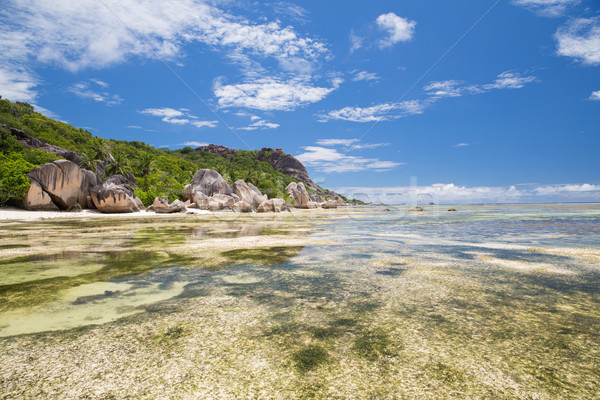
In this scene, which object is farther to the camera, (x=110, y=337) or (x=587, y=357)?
(x=110, y=337)

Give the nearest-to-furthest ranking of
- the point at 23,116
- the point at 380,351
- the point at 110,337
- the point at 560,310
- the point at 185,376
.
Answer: the point at 185,376
the point at 380,351
the point at 110,337
the point at 560,310
the point at 23,116

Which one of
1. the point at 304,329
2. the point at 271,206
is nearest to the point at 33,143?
the point at 271,206

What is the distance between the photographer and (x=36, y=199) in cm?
2762

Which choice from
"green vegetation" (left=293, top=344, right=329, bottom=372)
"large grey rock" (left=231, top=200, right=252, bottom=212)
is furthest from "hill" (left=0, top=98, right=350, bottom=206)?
"green vegetation" (left=293, top=344, right=329, bottom=372)

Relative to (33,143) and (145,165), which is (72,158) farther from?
(145,165)

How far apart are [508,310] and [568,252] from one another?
6.79 m

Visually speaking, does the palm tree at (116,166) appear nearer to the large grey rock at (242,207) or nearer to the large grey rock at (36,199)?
the large grey rock at (242,207)

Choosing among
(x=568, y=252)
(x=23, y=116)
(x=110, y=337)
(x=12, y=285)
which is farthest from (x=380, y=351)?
(x=23, y=116)

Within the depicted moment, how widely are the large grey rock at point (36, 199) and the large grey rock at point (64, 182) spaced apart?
9.2 inches

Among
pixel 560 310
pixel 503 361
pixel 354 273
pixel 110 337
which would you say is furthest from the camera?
pixel 354 273

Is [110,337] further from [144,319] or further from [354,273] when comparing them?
[354,273]

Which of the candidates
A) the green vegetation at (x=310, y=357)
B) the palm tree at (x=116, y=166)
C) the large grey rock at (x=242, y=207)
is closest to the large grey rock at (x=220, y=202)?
the large grey rock at (x=242, y=207)

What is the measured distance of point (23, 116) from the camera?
223 ft

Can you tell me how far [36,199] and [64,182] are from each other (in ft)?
8.96
